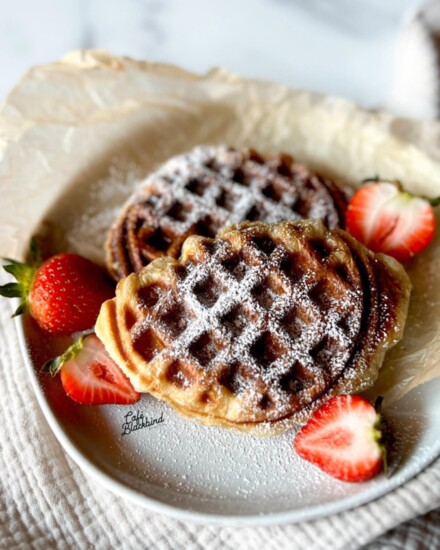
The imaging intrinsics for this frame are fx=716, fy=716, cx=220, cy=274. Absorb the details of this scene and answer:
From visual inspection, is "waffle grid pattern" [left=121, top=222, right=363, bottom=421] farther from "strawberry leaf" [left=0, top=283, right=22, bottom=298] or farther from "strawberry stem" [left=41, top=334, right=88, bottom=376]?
"strawberry leaf" [left=0, top=283, right=22, bottom=298]

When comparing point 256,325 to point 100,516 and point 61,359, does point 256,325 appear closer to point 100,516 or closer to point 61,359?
point 61,359

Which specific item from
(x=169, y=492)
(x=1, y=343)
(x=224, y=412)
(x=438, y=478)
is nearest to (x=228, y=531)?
(x=169, y=492)

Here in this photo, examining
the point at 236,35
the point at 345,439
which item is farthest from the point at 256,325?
the point at 236,35

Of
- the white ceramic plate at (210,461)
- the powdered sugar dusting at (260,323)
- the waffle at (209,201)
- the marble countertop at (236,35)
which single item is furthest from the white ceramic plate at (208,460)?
the marble countertop at (236,35)

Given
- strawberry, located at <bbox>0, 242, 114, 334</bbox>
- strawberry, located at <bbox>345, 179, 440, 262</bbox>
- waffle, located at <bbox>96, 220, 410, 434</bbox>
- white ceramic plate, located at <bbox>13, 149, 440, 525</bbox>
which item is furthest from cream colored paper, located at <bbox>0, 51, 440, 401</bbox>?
white ceramic plate, located at <bbox>13, 149, 440, 525</bbox>

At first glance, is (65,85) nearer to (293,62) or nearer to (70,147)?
(70,147)

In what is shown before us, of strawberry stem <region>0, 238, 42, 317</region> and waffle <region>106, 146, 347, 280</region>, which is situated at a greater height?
waffle <region>106, 146, 347, 280</region>
